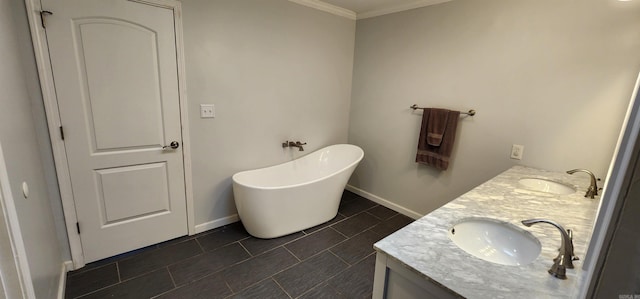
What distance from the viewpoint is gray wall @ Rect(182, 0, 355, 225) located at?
229 centimetres

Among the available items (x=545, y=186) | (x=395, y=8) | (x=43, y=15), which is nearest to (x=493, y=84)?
(x=545, y=186)

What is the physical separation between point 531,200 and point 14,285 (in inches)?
88.1

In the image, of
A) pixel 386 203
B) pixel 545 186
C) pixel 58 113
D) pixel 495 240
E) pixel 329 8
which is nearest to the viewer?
pixel 495 240

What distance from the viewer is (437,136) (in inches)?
101

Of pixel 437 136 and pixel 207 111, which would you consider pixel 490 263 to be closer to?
pixel 437 136

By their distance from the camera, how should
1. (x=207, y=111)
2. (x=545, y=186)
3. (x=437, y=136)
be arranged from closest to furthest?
1. (x=545, y=186)
2. (x=207, y=111)
3. (x=437, y=136)

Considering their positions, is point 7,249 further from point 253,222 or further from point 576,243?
point 576,243

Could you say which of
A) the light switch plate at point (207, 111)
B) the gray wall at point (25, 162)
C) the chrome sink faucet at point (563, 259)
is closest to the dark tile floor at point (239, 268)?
the gray wall at point (25, 162)

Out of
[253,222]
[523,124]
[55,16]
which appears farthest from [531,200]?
[55,16]

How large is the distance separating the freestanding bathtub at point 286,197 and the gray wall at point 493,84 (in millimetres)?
670

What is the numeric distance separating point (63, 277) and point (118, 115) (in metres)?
1.18

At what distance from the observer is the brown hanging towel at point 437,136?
8.27 feet

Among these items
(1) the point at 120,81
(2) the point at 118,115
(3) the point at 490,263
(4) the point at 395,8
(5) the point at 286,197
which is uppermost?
(4) the point at 395,8

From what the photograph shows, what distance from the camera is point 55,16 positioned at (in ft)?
5.49
